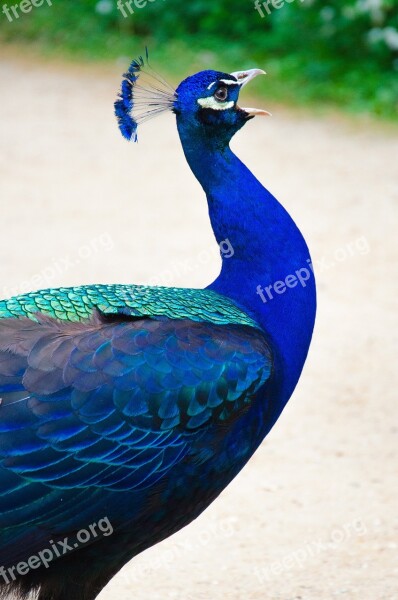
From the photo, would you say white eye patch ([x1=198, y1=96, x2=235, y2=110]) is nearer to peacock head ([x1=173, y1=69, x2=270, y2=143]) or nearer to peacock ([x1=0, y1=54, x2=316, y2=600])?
peacock head ([x1=173, y1=69, x2=270, y2=143])

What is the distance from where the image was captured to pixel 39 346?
2840 millimetres

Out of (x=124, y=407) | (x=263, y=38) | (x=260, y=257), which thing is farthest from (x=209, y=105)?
(x=263, y=38)

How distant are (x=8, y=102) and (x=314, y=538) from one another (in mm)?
7174

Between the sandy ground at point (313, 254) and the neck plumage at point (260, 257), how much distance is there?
100cm

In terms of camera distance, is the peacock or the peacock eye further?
the peacock eye

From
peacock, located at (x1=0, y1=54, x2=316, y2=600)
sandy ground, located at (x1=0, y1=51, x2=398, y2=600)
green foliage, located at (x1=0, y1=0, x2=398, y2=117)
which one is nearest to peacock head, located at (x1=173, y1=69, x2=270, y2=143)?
peacock, located at (x1=0, y1=54, x2=316, y2=600)

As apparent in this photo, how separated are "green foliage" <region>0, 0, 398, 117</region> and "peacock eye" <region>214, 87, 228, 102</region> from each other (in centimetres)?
629

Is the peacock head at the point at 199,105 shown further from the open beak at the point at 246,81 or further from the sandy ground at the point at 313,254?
the sandy ground at the point at 313,254

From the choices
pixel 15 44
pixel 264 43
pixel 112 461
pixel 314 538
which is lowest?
pixel 314 538

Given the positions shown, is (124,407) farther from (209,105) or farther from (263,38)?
(263,38)

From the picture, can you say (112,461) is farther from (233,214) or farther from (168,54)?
(168,54)

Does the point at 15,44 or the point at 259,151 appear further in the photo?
the point at 15,44

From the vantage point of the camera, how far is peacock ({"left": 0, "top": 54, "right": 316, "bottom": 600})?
275 cm

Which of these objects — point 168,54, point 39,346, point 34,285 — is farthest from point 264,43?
point 39,346
